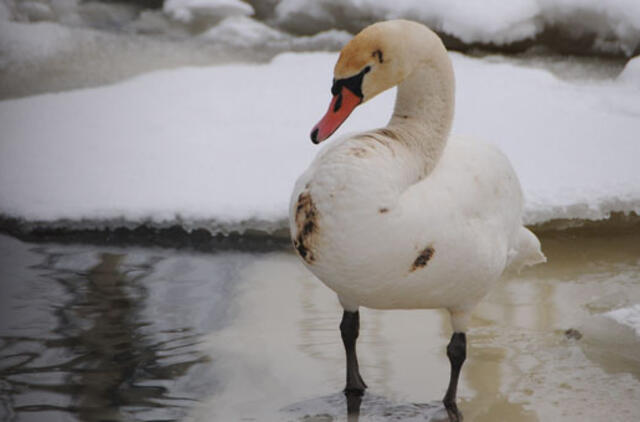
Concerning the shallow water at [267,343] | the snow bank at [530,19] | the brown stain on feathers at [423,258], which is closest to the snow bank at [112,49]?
the snow bank at [530,19]

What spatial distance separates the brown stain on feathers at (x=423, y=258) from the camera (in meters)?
2.22

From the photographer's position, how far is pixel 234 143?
473 centimetres

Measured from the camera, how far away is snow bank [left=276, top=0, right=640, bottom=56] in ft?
21.0

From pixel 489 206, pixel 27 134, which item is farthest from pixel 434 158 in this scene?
→ pixel 27 134

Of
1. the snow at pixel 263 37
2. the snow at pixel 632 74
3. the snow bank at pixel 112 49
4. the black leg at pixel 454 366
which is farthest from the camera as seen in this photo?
the snow at pixel 263 37

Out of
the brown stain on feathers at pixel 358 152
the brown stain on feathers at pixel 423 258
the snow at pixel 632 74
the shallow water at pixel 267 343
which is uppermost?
the snow at pixel 632 74

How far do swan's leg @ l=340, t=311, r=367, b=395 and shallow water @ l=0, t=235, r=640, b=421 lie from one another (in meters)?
0.04

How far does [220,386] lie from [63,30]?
5120mm

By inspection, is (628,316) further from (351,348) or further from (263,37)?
(263,37)

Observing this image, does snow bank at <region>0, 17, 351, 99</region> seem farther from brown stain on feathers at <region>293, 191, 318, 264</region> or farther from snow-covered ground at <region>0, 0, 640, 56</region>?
brown stain on feathers at <region>293, 191, 318, 264</region>

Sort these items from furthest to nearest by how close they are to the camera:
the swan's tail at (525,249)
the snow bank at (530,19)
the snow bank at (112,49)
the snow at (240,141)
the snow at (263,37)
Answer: the snow at (263,37) → the snow bank at (530,19) → the snow bank at (112,49) → the snow at (240,141) → the swan's tail at (525,249)

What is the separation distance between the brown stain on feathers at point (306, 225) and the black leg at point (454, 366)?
0.57 metres

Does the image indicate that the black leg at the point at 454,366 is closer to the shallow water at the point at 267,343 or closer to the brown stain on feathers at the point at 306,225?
the shallow water at the point at 267,343

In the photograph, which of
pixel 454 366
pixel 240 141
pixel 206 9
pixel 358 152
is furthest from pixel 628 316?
pixel 206 9
